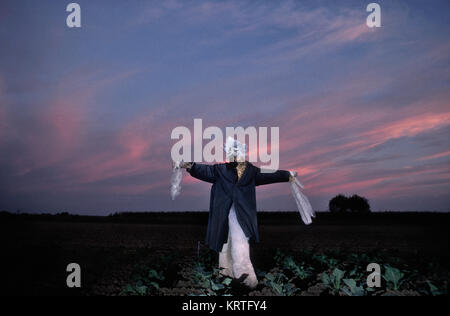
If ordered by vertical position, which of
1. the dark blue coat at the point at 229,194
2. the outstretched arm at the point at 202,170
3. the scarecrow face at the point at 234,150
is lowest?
the dark blue coat at the point at 229,194

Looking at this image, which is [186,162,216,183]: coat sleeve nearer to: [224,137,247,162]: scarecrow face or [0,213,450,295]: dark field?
[224,137,247,162]: scarecrow face

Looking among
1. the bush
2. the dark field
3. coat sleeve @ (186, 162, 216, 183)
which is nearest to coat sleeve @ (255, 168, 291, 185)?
coat sleeve @ (186, 162, 216, 183)

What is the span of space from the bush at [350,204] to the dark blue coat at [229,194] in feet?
102

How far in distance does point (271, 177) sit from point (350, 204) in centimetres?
3154

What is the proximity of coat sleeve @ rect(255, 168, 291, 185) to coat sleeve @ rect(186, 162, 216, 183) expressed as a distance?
0.81m

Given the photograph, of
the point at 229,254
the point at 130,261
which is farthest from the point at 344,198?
the point at 229,254

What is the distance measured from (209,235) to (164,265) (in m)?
2.74

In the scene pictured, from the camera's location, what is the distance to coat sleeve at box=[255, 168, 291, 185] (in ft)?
24.0

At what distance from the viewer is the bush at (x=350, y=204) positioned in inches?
1427

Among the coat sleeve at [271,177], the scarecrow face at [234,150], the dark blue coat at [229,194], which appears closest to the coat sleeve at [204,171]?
the dark blue coat at [229,194]

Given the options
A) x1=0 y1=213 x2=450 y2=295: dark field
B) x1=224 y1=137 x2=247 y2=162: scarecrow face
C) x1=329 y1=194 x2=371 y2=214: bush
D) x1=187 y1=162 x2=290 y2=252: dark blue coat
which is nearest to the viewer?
x1=0 y1=213 x2=450 y2=295: dark field

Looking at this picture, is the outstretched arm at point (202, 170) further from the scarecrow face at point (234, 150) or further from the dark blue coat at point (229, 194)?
the scarecrow face at point (234, 150)

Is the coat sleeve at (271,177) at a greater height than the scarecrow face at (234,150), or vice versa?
the scarecrow face at (234,150)
